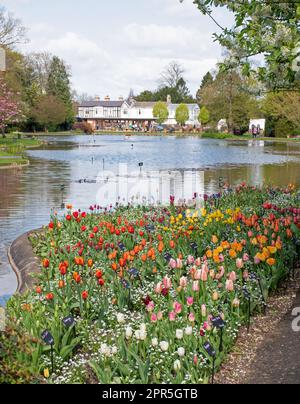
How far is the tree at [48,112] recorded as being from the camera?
3504 inches

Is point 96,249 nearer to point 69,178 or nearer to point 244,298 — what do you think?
point 244,298

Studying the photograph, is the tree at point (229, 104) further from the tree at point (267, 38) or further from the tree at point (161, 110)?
the tree at point (267, 38)

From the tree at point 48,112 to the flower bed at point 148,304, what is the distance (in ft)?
262

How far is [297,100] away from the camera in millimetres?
57125

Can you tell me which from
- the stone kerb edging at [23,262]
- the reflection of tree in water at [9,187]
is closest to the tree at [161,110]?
the reflection of tree in water at [9,187]

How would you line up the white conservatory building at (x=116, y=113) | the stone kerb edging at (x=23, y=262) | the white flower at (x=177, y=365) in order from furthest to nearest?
the white conservatory building at (x=116, y=113)
the stone kerb edging at (x=23, y=262)
the white flower at (x=177, y=365)

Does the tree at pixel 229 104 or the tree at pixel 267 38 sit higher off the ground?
the tree at pixel 229 104

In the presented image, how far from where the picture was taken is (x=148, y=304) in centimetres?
566

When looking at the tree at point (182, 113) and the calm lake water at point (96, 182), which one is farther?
the tree at point (182, 113)

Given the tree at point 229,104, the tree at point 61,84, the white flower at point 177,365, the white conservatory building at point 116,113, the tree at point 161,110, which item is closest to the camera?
the white flower at point 177,365

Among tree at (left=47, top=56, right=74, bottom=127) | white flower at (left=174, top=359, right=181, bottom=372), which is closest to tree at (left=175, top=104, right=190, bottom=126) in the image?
tree at (left=47, top=56, right=74, bottom=127)

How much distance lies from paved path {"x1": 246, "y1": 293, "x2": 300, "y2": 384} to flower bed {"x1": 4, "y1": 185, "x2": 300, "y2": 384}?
0.32 metres
